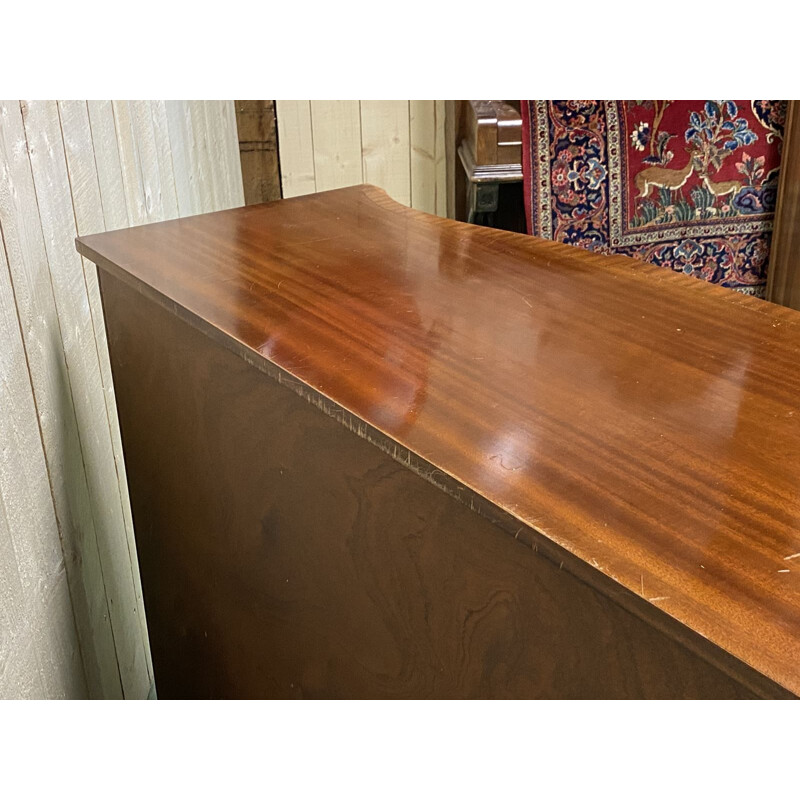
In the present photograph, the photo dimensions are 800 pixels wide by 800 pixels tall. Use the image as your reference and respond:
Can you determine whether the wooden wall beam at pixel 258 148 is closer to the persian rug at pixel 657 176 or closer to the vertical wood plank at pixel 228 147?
the vertical wood plank at pixel 228 147

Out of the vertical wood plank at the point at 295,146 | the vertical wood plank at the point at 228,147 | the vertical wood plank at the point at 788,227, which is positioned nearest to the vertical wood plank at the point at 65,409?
the vertical wood plank at the point at 228,147

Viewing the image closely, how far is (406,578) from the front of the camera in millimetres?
696

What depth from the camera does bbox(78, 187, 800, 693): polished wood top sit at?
1.60 feet

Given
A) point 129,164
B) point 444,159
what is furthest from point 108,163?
point 444,159

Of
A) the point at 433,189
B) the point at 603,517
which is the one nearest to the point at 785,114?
the point at 433,189

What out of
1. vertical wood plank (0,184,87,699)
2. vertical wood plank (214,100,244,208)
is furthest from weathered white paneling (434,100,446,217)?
vertical wood plank (0,184,87,699)

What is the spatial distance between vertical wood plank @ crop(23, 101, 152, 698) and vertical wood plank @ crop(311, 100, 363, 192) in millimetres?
1155

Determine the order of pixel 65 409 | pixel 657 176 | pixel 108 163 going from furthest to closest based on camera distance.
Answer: pixel 657 176 → pixel 108 163 → pixel 65 409

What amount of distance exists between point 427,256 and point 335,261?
0.10 metres

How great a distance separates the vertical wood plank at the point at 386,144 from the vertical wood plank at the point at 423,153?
2 cm

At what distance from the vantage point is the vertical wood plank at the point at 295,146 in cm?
251

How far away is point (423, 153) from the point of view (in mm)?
2641

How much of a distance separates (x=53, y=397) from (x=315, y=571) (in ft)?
1.44

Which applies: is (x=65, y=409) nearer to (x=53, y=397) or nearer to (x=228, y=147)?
(x=53, y=397)
